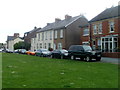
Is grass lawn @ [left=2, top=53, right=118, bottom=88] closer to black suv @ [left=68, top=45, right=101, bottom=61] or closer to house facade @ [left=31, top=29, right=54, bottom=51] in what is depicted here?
black suv @ [left=68, top=45, right=101, bottom=61]

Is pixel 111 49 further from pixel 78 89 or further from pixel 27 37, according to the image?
pixel 27 37

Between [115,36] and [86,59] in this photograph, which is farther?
[115,36]

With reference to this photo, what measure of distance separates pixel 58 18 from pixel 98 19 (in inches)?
826

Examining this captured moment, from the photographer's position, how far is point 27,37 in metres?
76.8

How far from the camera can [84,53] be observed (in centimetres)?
2236

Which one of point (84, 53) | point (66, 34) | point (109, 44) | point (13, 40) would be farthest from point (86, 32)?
→ point (13, 40)

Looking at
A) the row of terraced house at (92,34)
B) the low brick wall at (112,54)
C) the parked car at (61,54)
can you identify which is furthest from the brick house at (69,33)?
the low brick wall at (112,54)

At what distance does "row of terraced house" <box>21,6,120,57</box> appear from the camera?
31127 mm

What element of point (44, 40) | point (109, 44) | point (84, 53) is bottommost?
point (84, 53)

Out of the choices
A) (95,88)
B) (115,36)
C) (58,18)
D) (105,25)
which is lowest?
(95,88)

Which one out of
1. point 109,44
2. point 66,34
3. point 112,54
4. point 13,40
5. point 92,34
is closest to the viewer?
point 112,54

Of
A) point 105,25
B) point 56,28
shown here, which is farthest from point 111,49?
point 56,28

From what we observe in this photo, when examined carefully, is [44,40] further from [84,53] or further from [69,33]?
[84,53]

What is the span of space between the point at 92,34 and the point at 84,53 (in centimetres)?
1518
